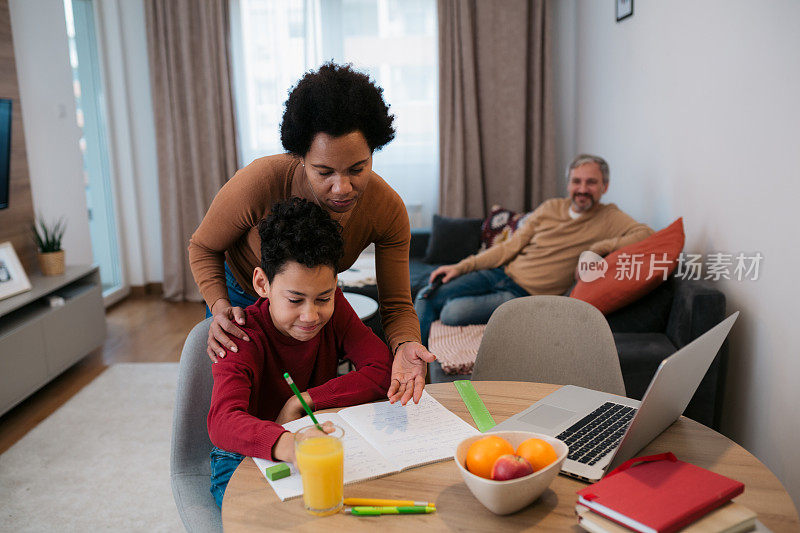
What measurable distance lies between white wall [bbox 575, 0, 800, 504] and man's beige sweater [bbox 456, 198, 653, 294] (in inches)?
9.3

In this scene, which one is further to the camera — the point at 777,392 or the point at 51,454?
the point at 51,454

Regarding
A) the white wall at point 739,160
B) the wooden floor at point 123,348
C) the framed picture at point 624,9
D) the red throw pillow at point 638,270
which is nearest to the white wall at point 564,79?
the framed picture at point 624,9

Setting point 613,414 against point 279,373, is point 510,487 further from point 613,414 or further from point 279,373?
point 279,373

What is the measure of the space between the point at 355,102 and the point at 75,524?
170 cm

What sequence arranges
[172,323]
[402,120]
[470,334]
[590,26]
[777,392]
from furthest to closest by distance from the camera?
1. [402,120]
2. [172,323]
3. [590,26]
4. [470,334]
5. [777,392]

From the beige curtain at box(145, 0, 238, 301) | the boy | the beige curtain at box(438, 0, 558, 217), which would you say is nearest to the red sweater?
the boy

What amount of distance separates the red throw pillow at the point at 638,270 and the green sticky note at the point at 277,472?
169 cm

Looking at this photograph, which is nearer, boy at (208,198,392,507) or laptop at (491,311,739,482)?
laptop at (491,311,739,482)

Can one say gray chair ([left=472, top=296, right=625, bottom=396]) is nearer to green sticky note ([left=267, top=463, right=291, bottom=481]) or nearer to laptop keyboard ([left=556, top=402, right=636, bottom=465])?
laptop keyboard ([left=556, top=402, right=636, bottom=465])

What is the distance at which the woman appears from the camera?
4.05 feet

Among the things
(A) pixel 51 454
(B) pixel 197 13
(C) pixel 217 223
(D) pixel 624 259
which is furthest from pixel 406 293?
(B) pixel 197 13

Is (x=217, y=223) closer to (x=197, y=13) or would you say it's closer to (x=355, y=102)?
(x=355, y=102)

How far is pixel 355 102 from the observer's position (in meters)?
1.24

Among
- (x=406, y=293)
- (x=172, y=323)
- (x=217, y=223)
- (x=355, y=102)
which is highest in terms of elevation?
(x=355, y=102)
